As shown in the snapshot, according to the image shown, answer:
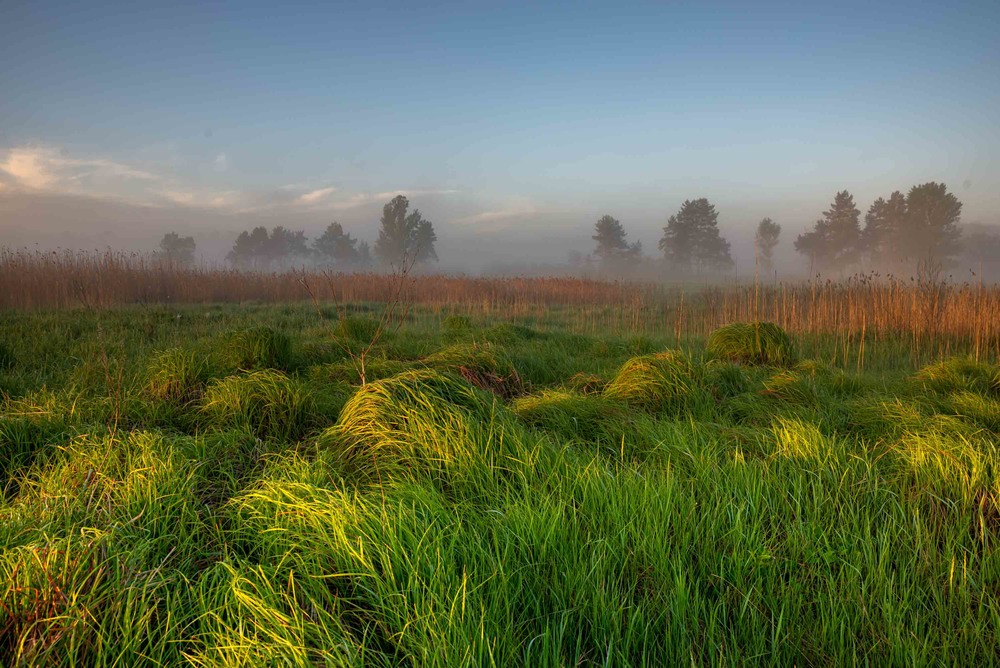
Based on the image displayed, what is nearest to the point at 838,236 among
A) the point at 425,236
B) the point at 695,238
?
the point at 695,238

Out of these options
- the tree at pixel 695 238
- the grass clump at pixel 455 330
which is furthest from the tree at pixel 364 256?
the grass clump at pixel 455 330

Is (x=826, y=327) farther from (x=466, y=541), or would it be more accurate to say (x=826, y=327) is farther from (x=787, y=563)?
(x=466, y=541)

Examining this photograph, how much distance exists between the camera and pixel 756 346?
20.8 ft

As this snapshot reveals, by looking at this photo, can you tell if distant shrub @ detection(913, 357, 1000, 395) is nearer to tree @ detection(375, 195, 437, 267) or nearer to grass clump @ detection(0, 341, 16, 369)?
grass clump @ detection(0, 341, 16, 369)

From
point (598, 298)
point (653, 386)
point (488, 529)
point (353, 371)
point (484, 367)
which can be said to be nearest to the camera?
point (488, 529)

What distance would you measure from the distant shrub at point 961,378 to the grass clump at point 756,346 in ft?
4.34

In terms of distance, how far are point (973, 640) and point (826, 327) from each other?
30.6 feet

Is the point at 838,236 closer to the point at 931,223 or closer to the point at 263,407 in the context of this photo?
the point at 931,223

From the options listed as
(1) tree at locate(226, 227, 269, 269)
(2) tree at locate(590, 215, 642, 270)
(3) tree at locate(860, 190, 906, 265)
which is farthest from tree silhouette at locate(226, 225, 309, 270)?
(3) tree at locate(860, 190, 906, 265)

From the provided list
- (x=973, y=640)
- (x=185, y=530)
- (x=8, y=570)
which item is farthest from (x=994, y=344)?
(x=8, y=570)

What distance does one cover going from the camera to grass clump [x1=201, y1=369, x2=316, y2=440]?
11.5ft

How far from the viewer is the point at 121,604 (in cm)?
157

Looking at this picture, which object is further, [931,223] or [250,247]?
[250,247]

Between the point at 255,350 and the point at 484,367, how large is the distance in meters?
2.34
